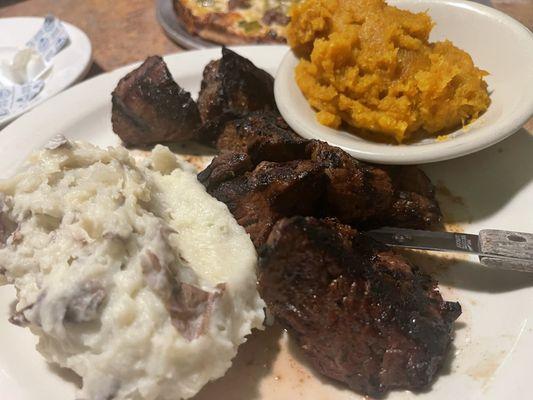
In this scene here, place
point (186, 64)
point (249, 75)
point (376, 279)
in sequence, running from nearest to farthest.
Answer: point (376, 279), point (249, 75), point (186, 64)

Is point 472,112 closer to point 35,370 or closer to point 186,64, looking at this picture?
point 186,64

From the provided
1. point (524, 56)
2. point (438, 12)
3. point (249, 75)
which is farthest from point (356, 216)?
point (438, 12)

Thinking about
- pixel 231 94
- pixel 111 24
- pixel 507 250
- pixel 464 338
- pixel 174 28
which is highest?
pixel 507 250

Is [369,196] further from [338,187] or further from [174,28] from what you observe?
[174,28]

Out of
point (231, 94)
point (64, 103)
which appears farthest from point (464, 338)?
point (64, 103)

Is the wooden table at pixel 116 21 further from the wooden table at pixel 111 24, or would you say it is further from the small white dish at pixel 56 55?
the small white dish at pixel 56 55
